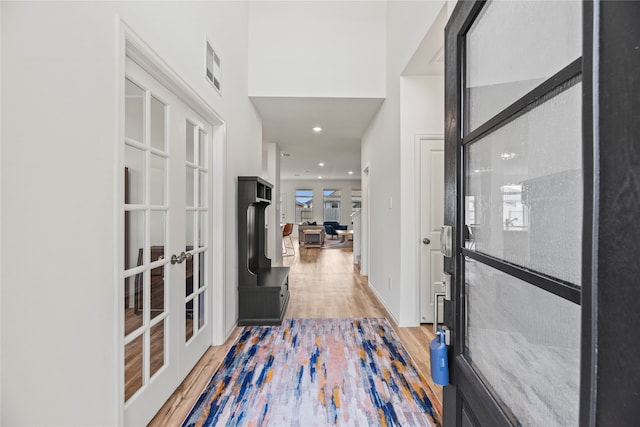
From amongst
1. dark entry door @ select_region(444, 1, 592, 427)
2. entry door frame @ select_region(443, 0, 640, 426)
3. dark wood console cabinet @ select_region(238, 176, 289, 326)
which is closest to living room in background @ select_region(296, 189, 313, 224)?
dark wood console cabinet @ select_region(238, 176, 289, 326)

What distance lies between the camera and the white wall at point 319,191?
12.9 m

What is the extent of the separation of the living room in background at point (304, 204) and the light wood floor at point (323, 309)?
19.3ft

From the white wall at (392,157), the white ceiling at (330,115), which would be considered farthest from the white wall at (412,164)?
the white ceiling at (330,115)

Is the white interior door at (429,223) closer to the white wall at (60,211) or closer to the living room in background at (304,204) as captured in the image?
the white wall at (60,211)

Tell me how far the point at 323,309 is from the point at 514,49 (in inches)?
123

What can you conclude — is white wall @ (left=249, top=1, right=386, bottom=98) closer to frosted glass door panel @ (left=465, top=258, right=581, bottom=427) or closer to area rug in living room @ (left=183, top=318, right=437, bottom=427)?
area rug in living room @ (left=183, top=318, right=437, bottom=427)

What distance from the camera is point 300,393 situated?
1.88 metres

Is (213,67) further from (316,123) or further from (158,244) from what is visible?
(316,123)

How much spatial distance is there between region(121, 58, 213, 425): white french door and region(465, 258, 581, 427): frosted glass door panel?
1.38 m

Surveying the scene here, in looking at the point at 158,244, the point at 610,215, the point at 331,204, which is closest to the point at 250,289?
the point at 158,244

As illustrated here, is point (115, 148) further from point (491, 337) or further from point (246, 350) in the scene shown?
point (246, 350)

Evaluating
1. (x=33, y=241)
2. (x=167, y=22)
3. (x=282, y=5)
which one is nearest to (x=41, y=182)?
(x=33, y=241)

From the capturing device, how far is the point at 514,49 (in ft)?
2.51

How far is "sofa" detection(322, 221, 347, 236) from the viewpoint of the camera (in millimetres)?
12097
